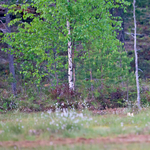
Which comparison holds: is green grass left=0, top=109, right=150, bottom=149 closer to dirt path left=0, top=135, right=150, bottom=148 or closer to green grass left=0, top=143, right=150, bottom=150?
dirt path left=0, top=135, right=150, bottom=148

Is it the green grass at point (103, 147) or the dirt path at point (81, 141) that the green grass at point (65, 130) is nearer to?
Answer: the dirt path at point (81, 141)

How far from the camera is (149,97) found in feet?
41.0

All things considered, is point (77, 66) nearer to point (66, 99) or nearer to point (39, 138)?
point (66, 99)

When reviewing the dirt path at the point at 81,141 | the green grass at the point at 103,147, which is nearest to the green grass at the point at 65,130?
the dirt path at the point at 81,141

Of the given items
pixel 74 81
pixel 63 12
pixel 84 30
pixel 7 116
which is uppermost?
pixel 63 12

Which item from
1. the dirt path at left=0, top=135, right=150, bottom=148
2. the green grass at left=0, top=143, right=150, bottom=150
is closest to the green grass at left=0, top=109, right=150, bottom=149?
the dirt path at left=0, top=135, right=150, bottom=148

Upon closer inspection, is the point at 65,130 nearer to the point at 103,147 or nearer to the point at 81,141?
the point at 81,141

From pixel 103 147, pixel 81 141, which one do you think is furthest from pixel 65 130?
pixel 103 147

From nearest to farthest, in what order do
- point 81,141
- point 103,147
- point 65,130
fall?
point 103,147 → point 81,141 → point 65,130

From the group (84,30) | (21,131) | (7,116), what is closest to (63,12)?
(84,30)

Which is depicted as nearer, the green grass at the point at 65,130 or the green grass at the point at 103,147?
the green grass at the point at 103,147

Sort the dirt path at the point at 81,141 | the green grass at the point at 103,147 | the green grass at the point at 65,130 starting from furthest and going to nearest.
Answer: the green grass at the point at 65,130, the dirt path at the point at 81,141, the green grass at the point at 103,147

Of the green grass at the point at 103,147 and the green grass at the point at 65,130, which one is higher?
the green grass at the point at 103,147

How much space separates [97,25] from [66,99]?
14.3 ft
